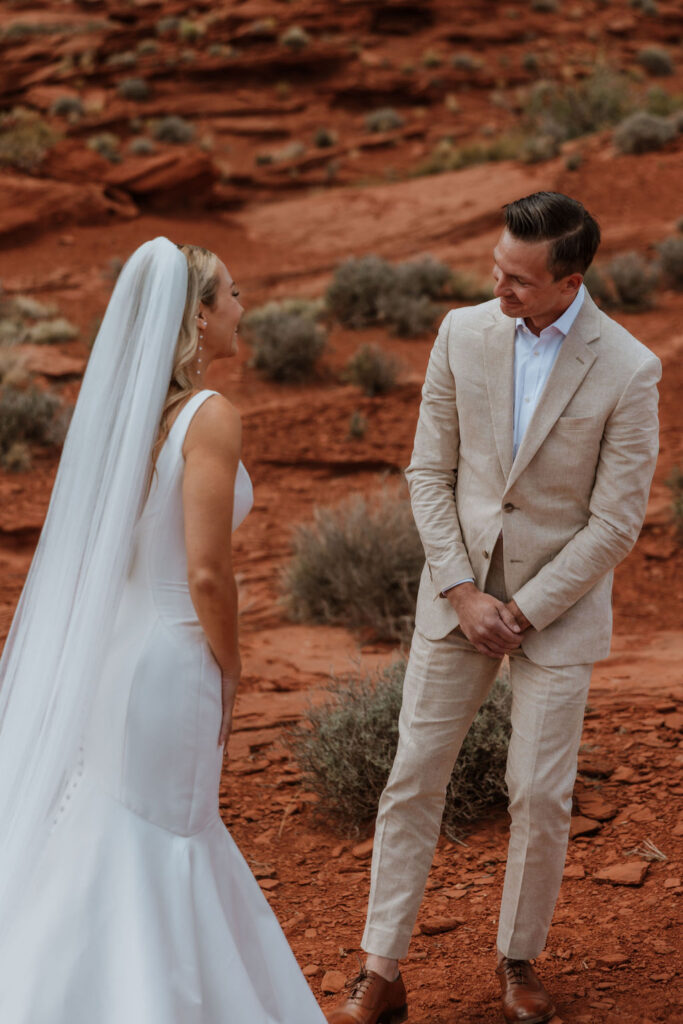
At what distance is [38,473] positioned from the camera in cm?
929

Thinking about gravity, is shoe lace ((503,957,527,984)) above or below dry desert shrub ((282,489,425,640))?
below

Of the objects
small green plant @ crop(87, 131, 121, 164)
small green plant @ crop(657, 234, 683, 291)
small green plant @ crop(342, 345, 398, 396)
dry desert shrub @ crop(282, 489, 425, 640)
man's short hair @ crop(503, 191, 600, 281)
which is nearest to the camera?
man's short hair @ crop(503, 191, 600, 281)

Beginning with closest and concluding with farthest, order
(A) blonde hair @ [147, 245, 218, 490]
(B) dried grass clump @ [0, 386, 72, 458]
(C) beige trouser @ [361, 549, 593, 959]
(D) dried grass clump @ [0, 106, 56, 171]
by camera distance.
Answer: (A) blonde hair @ [147, 245, 218, 490] → (C) beige trouser @ [361, 549, 593, 959] → (B) dried grass clump @ [0, 386, 72, 458] → (D) dried grass clump @ [0, 106, 56, 171]

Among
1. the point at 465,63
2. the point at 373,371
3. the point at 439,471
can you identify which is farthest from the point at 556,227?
the point at 465,63

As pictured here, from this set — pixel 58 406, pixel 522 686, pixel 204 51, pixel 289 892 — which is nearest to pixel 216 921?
pixel 522 686

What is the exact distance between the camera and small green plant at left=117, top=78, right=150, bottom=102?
25.8 meters

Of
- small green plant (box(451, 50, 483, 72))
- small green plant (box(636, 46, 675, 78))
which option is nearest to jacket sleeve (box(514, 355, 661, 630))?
small green plant (box(451, 50, 483, 72))

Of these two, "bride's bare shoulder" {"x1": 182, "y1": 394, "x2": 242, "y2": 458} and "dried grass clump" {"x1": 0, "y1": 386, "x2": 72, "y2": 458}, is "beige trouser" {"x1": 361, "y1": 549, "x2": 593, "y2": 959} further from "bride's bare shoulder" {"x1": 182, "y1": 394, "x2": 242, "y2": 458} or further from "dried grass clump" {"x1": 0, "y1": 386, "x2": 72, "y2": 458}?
"dried grass clump" {"x1": 0, "y1": 386, "x2": 72, "y2": 458}

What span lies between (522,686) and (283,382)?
29.6 feet

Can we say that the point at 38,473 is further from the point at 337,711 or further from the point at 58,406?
the point at 337,711

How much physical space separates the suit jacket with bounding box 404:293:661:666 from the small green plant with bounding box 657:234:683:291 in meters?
11.1

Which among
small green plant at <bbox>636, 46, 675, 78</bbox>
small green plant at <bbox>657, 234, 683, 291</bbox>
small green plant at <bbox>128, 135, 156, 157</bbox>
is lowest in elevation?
small green plant at <bbox>657, 234, 683, 291</bbox>

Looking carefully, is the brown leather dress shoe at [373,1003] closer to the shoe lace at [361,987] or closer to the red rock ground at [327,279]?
the shoe lace at [361,987]

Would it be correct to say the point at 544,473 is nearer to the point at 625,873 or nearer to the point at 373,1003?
the point at 373,1003
